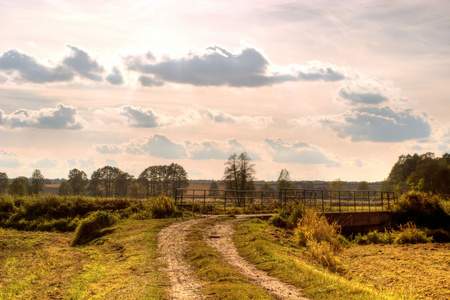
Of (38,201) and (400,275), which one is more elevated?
(38,201)

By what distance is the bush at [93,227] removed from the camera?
2142 centimetres

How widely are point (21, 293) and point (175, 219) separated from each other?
12.8m

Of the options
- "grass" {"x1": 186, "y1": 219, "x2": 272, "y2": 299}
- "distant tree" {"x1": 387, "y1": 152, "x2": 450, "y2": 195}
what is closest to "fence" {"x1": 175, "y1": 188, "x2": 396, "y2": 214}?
"grass" {"x1": 186, "y1": 219, "x2": 272, "y2": 299}

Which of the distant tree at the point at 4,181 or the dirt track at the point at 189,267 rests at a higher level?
the distant tree at the point at 4,181

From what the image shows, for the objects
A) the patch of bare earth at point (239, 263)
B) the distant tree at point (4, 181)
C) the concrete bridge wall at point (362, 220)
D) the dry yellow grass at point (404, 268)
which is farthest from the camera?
the distant tree at point (4, 181)

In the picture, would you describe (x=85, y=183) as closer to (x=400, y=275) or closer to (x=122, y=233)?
(x=122, y=233)

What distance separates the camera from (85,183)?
106625 millimetres

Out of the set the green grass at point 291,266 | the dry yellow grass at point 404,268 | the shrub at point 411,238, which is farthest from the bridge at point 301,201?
the green grass at point 291,266

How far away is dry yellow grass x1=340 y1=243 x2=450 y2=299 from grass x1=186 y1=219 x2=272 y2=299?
433cm

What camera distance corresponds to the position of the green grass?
36.1 ft

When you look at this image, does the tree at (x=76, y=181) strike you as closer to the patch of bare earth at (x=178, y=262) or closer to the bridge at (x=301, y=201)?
the bridge at (x=301, y=201)

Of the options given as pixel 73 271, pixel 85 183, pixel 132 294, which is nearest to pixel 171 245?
pixel 73 271

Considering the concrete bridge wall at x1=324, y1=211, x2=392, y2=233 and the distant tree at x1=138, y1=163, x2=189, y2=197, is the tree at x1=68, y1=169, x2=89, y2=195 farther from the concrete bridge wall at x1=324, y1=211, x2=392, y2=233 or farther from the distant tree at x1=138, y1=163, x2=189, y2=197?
the concrete bridge wall at x1=324, y1=211, x2=392, y2=233

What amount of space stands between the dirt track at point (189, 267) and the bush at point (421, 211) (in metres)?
14.9
